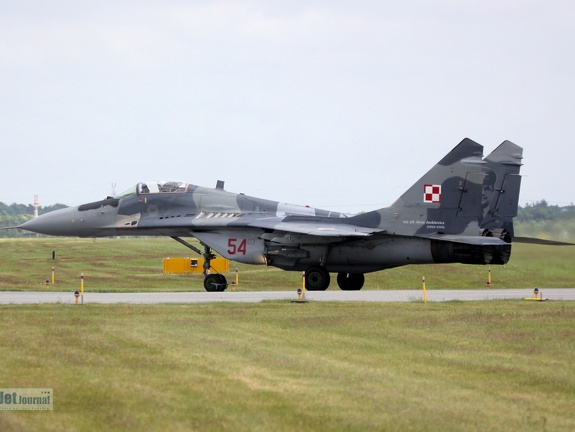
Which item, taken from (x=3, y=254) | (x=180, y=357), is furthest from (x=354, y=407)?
(x=3, y=254)

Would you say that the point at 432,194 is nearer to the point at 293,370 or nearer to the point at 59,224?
the point at 59,224

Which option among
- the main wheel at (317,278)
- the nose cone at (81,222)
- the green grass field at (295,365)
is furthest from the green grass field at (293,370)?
the nose cone at (81,222)

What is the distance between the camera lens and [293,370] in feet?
42.9

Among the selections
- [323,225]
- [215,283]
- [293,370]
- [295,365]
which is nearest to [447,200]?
[323,225]

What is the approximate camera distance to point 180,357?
45.8ft

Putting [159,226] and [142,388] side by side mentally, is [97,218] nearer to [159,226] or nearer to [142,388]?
[159,226]

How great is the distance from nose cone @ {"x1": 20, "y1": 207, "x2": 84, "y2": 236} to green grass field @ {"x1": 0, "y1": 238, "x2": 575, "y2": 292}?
209cm

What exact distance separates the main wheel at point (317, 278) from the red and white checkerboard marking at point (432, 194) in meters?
4.05

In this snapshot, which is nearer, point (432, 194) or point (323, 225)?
point (432, 194)

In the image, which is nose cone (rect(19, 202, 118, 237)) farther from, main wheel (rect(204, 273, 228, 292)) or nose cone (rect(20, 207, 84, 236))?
main wheel (rect(204, 273, 228, 292))

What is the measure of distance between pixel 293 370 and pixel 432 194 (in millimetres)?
18706

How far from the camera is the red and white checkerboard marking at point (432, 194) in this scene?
3095 cm

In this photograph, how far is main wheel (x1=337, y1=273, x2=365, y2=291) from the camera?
110ft

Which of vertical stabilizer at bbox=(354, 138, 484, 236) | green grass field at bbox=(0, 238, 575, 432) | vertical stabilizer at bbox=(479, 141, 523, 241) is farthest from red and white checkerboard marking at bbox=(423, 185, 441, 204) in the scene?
green grass field at bbox=(0, 238, 575, 432)
